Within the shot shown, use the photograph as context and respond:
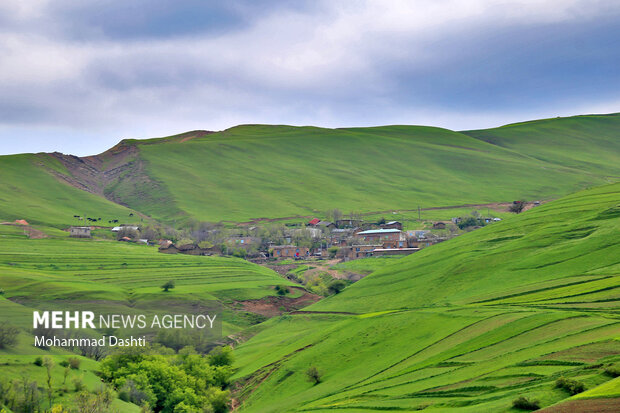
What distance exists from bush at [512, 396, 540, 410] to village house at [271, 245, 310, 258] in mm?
141720

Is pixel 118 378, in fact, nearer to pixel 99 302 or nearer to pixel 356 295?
pixel 99 302

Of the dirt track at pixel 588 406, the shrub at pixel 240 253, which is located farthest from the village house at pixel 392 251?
the dirt track at pixel 588 406

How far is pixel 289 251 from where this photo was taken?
588ft

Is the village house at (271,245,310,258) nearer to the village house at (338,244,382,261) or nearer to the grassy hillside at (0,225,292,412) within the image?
the village house at (338,244,382,261)

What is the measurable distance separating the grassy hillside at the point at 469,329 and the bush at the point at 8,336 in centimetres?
2245

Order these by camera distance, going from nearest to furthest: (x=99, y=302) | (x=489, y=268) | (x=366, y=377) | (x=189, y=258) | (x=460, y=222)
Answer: (x=366, y=377) → (x=489, y=268) → (x=99, y=302) → (x=189, y=258) → (x=460, y=222)

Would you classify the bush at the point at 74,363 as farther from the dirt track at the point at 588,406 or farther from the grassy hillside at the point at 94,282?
the dirt track at the point at 588,406

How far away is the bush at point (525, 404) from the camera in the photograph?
35.6 metres

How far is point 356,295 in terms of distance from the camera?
10138cm

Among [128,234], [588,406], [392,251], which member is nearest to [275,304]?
[392,251]

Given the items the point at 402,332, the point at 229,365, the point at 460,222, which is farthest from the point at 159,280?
the point at 460,222

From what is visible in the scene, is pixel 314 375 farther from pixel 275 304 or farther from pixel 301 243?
pixel 301 243

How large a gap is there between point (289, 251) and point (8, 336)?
119475 mm

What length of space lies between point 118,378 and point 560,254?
51.1 meters
